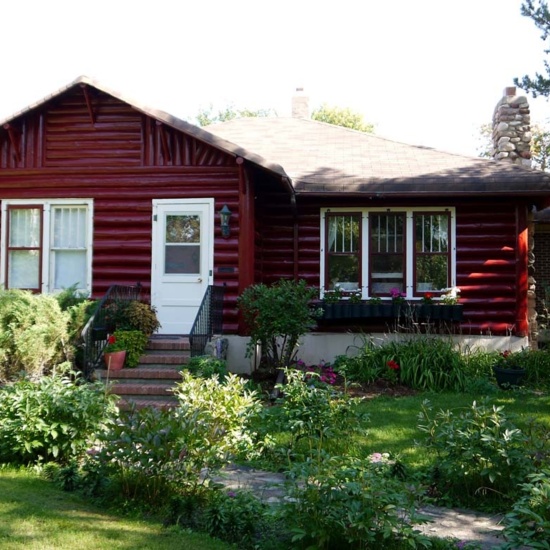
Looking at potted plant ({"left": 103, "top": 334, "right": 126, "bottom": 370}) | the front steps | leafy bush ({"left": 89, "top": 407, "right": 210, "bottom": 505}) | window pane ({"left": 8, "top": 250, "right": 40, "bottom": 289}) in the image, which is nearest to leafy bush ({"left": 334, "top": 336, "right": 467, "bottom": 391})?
the front steps

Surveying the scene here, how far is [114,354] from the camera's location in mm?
9188

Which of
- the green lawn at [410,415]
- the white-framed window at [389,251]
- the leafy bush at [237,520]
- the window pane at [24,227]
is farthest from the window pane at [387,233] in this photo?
the leafy bush at [237,520]

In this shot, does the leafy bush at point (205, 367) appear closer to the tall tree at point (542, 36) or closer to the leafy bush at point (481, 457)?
the leafy bush at point (481, 457)

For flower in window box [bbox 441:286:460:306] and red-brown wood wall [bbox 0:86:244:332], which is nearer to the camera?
red-brown wood wall [bbox 0:86:244:332]

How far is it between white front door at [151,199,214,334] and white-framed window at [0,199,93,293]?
4.40 feet

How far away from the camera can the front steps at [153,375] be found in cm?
859

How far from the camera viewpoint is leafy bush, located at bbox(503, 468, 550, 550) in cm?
354

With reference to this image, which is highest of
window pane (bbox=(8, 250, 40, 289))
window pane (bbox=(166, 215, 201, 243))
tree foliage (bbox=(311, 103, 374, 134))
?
tree foliage (bbox=(311, 103, 374, 134))

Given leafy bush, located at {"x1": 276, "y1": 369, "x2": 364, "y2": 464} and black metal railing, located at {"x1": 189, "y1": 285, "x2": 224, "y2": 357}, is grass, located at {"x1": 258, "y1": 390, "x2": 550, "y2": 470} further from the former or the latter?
black metal railing, located at {"x1": 189, "y1": 285, "x2": 224, "y2": 357}

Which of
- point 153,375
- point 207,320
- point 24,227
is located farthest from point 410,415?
point 24,227

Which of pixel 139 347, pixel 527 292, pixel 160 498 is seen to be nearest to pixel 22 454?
pixel 160 498

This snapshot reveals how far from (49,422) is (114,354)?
3.30 metres

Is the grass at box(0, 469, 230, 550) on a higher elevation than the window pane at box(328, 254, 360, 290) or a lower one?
lower

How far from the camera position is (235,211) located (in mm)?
10961
